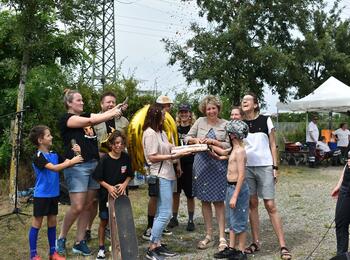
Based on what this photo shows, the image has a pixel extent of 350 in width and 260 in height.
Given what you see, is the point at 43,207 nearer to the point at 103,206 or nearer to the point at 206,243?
the point at 103,206

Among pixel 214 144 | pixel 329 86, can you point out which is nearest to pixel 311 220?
pixel 214 144

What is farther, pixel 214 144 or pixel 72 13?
pixel 72 13

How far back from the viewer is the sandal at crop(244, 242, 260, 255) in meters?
5.50

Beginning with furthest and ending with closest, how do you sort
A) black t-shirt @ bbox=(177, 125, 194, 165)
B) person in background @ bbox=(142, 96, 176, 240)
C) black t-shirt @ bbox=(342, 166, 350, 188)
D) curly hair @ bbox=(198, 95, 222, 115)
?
black t-shirt @ bbox=(177, 125, 194, 165) < person in background @ bbox=(142, 96, 176, 240) < curly hair @ bbox=(198, 95, 222, 115) < black t-shirt @ bbox=(342, 166, 350, 188)

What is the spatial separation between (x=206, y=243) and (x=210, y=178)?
2.59 ft

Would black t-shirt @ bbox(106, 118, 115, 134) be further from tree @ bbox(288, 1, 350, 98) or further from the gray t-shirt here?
tree @ bbox(288, 1, 350, 98)

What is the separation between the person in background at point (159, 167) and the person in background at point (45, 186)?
2.57ft

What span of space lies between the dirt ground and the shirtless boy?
0.31 metres

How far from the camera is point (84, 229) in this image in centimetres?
554

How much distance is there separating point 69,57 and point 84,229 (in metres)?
5.81

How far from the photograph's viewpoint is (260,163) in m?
5.36

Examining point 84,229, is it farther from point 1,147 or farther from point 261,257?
point 1,147

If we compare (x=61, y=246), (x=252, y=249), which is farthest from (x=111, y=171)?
(x=252, y=249)

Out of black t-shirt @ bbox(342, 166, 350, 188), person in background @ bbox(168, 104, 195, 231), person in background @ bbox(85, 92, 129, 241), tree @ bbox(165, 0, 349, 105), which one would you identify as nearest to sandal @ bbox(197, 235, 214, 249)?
person in background @ bbox(168, 104, 195, 231)
